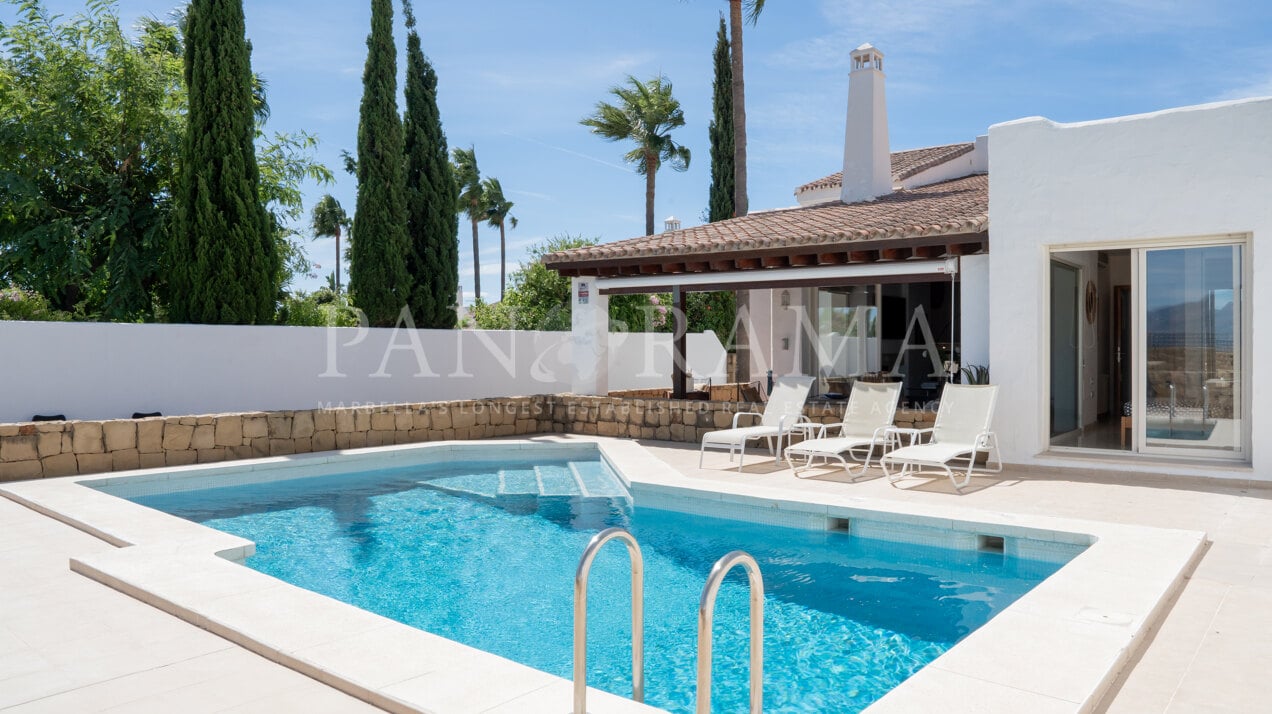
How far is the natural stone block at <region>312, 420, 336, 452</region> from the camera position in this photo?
12.7 meters

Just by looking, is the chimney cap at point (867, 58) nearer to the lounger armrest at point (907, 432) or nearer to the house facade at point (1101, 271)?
the house facade at point (1101, 271)

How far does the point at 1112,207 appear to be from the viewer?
383 inches

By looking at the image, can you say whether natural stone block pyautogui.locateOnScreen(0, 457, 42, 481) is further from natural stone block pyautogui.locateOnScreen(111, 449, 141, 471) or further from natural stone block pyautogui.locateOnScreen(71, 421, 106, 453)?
natural stone block pyautogui.locateOnScreen(111, 449, 141, 471)

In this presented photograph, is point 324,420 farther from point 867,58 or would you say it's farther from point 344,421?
point 867,58

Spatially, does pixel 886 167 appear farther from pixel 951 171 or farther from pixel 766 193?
A: pixel 766 193

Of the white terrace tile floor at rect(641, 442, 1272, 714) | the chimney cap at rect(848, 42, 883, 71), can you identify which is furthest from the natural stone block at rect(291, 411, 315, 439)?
the chimney cap at rect(848, 42, 883, 71)

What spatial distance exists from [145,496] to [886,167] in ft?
49.6

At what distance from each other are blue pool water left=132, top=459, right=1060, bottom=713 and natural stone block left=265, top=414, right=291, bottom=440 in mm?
1959

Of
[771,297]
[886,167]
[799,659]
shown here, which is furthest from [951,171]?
[799,659]

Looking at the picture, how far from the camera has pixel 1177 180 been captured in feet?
30.5

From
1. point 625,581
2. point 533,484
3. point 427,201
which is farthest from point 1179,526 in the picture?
point 427,201

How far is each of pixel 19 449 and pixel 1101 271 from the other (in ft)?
47.4

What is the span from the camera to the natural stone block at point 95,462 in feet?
34.3

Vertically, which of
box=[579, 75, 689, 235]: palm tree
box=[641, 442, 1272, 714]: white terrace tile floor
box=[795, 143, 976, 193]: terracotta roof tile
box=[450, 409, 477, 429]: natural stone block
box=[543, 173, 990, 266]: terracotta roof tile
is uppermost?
box=[579, 75, 689, 235]: palm tree
